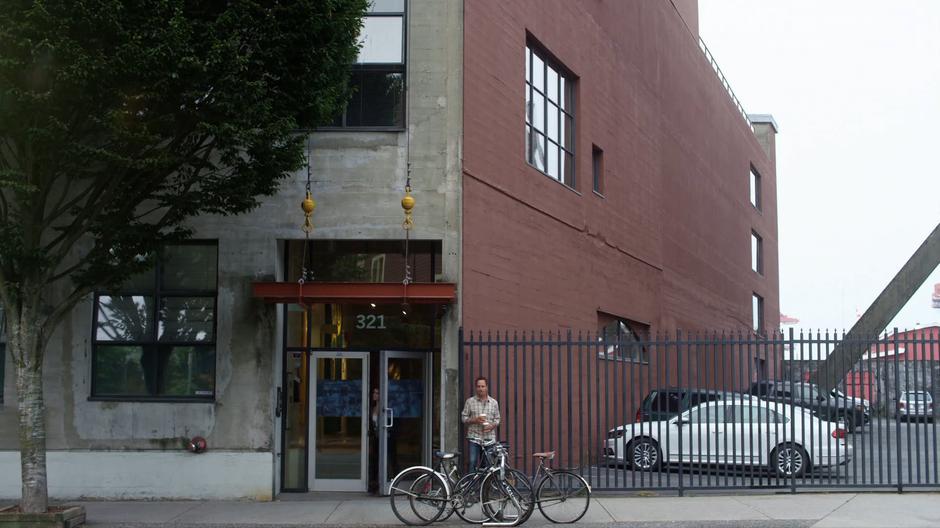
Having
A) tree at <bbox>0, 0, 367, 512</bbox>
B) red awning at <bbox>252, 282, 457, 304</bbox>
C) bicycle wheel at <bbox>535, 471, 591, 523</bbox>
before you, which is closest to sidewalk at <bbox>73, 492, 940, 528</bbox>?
bicycle wheel at <bbox>535, 471, 591, 523</bbox>

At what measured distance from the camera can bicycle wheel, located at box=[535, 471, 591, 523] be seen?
12375 mm

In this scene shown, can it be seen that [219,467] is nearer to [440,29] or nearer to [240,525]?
[240,525]

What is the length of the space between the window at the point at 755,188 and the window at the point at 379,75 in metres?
32.5

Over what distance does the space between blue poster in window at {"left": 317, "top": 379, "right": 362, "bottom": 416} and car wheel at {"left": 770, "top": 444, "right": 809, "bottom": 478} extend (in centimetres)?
618

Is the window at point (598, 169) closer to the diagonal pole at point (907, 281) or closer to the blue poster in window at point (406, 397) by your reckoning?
the blue poster in window at point (406, 397)

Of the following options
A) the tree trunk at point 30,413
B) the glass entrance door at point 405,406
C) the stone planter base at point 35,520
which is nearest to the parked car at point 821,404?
the glass entrance door at point 405,406

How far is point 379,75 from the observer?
15.3 metres

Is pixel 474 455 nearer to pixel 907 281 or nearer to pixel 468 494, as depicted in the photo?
pixel 468 494

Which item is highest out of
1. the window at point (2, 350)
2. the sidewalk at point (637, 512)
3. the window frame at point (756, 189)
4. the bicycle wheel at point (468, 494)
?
the window frame at point (756, 189)

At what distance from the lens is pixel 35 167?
39.9 ft

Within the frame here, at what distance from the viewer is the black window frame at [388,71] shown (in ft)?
49.5

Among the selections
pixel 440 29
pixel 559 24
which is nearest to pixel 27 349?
pixel 440 29

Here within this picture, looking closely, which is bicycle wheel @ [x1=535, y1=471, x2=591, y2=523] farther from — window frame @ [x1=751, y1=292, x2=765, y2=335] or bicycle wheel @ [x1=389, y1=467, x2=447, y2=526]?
window frame @ [x1=751, y1=292, x2=765, y2=335]

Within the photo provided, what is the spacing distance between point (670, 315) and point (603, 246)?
22.3 ft
